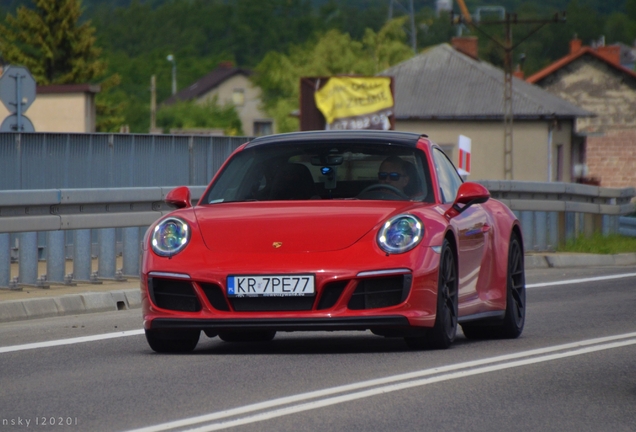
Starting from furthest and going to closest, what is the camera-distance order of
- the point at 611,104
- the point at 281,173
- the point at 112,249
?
the point at 611,104
the point at 112,249
the point at 281,173

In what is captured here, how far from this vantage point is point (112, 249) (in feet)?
43.5

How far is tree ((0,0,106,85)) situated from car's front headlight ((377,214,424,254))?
217 ft

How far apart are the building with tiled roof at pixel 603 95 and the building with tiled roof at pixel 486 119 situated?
48.4 feet

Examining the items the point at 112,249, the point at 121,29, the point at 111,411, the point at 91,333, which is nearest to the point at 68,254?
the point at 112,249

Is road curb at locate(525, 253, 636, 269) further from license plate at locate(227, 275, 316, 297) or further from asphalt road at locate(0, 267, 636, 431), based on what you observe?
license plate at locate(227, 275, 316, 297)

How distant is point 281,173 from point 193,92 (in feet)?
470

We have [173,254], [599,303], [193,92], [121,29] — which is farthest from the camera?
[121,29]

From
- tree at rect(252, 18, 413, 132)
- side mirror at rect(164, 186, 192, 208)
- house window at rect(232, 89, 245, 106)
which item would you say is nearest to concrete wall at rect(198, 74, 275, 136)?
house window at rect(232, 89, 245, 106)

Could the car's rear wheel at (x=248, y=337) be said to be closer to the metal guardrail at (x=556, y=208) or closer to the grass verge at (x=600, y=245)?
the metal guardrail at (x=556, y=208)

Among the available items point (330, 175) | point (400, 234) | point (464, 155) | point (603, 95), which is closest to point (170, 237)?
point (330, 175)

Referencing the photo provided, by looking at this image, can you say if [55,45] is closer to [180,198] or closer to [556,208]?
[556,208]

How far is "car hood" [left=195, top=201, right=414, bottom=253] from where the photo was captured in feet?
26.1

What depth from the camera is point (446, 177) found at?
9.30 m

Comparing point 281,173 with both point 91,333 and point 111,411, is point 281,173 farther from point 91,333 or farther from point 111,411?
point 111,411
